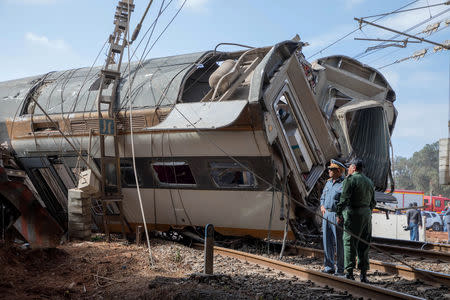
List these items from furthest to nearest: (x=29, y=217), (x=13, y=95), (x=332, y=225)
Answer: (x=13, y=95)
(x=29, y=217)
(x=332, y=225)

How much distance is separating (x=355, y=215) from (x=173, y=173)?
14.7 ft

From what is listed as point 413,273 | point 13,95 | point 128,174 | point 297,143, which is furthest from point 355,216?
point 13,95

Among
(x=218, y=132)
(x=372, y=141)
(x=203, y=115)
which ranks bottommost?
(x=218, y=132)

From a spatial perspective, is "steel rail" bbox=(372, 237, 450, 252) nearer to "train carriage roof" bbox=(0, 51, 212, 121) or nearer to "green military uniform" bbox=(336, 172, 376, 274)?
"green military uniform" bbox=(336, 172, 376, 274)

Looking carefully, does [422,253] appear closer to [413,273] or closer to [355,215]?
[413,273]

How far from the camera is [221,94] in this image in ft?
28.1

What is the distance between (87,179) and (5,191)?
94.3 inches

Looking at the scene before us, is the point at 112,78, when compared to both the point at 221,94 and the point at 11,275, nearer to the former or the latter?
the point at 221,94

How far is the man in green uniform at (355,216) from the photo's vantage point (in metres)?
5.84

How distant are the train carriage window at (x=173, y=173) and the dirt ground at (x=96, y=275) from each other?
156 centimetres

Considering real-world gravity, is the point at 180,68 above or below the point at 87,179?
above

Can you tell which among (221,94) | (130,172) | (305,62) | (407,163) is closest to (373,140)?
(305,62)

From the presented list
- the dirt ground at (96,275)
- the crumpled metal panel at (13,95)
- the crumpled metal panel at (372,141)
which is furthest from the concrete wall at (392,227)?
the crumpled metal panel at (13,95)

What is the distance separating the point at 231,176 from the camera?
8.91m
